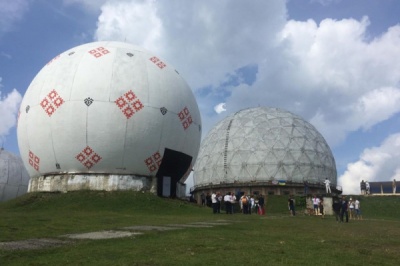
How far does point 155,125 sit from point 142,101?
2.06 m

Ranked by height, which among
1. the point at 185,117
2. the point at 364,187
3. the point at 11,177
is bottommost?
the point at 364,187

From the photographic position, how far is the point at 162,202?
28.2 m

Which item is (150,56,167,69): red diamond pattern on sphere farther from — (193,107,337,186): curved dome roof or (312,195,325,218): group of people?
(193,107,337,186): curved dome roof

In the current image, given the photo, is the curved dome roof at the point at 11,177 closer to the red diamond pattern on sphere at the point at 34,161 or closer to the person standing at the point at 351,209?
the red diamond pattern on sphere at the point at 34,161

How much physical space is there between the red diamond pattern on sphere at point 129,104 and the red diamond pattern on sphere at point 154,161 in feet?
12.0

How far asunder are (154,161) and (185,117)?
4.50 metres

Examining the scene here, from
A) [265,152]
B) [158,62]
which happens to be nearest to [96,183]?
[158,62]

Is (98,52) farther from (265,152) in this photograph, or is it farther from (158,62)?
(265,152)

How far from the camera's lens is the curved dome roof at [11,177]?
52.8m

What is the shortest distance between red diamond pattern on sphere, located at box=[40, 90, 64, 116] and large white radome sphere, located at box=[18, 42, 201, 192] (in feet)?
0.26

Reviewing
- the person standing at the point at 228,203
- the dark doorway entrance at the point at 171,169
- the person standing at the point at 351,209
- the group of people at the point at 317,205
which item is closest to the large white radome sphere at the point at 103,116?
the dark doorway entrance at the point at 171,169

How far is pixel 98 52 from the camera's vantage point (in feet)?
102

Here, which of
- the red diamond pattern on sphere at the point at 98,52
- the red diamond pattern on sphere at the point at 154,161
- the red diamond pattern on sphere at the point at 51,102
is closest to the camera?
the red diamond pattern on sphere at the point at 51,102

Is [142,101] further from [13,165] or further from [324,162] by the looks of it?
[324,162]
